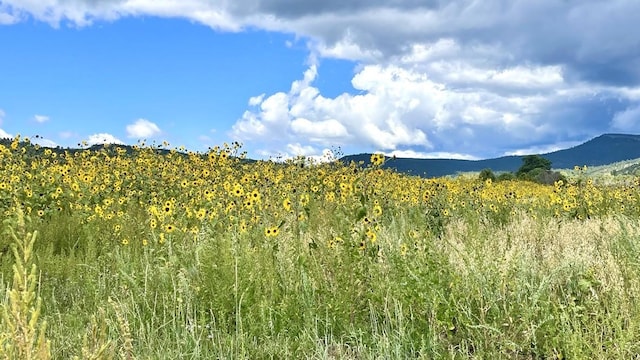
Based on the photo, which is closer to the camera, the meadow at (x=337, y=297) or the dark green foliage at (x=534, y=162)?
the meadow at (x=337, y=297)

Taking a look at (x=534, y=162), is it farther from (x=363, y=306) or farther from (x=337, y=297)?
(x=337, y=297)

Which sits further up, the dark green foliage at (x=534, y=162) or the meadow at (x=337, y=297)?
the dark green foliage at (x=534, y=162)

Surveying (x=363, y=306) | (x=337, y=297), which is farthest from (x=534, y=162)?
(x=337, y=297)

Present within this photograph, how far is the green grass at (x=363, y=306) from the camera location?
124 inches

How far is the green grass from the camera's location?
316 cm

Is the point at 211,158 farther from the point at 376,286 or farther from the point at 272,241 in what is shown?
the point at 376,286

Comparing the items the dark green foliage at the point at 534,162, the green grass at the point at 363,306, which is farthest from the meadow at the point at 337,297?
the dark green foliage at the point at 534,162

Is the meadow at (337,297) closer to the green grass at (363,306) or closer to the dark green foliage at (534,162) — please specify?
the green grass at (363,306)

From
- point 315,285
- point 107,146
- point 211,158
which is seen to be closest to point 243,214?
point 315,285

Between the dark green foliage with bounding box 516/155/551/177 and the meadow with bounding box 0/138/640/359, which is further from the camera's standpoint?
the dark green foliage with bounding box 516/155/551/177

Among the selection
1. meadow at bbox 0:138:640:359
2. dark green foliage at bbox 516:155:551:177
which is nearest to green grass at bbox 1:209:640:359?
meadow at bbox 0:138:640:359

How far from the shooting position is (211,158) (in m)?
10.4

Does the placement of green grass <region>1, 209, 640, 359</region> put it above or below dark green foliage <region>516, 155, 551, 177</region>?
below

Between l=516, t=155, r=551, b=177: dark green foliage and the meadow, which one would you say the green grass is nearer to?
the meadow
